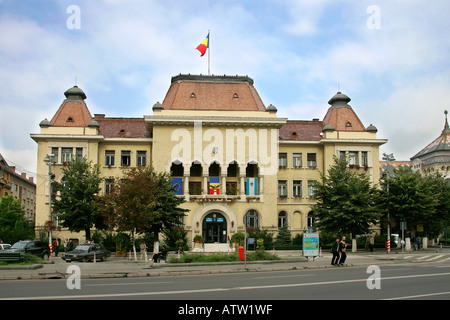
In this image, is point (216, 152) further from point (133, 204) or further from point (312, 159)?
point (133, 204)

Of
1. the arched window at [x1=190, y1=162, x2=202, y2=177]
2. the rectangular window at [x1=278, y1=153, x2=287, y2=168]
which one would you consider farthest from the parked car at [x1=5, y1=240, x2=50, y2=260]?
the rectangular window at [x1=278, y1=153, x2=287, y2=168]

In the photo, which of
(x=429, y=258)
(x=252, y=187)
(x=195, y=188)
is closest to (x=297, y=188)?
(x=252, y=187)

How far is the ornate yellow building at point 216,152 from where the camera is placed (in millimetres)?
48750

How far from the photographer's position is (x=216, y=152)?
49.2 m

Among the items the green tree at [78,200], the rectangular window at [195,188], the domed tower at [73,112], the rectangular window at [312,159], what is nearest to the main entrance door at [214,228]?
the rectangular window at [195,188]

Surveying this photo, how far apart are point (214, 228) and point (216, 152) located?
7.99 meters

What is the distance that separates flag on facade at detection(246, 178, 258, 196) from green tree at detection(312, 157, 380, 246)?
7.58 meters

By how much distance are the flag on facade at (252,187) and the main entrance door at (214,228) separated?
3.91 meters

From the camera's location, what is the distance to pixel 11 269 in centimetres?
2312

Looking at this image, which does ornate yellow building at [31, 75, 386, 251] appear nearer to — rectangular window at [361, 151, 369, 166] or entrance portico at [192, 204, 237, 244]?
entrance portico at [192, 204, 237, 244]

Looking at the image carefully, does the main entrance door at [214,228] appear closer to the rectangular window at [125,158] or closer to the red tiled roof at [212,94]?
the rectangular window at [125,158]

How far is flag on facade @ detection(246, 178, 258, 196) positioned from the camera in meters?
49.7

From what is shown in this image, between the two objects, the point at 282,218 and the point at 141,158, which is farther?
the point at 282,218
